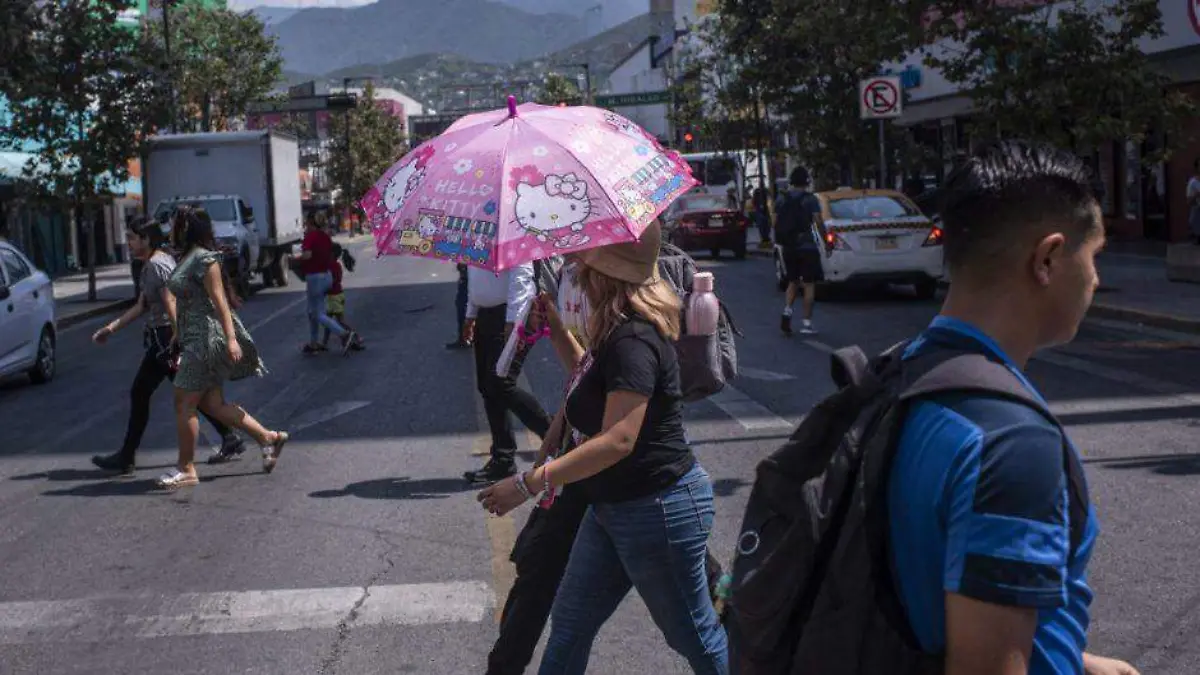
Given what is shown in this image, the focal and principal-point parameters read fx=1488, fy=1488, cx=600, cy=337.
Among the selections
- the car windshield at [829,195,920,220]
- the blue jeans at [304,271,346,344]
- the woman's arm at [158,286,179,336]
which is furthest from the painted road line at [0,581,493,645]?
the car windshield at [829,195,920,220]

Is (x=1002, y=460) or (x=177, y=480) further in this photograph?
(x=177, y=480)

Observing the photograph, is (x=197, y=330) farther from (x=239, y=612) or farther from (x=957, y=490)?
(x=957, y=490)

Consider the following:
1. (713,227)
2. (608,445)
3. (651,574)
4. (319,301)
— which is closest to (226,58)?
(713,227)

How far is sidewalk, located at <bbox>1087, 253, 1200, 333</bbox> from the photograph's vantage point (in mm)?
16359

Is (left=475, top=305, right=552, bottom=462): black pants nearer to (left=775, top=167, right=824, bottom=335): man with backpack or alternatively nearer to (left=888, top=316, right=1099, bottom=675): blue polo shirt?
(left=888, top=316, right=1099, bottom=675): blue polo shirt

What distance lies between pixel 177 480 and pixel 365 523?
183cm

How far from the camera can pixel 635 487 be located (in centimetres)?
399

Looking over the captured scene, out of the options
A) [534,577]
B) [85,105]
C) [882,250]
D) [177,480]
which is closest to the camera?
[534,577]

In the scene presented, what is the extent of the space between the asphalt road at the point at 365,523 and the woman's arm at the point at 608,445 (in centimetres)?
185

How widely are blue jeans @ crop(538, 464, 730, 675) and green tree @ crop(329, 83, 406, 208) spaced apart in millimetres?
Result: 91673

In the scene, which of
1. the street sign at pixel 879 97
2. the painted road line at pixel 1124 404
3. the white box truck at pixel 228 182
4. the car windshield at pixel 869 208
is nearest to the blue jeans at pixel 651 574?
the painted road line at pixel 1124 404

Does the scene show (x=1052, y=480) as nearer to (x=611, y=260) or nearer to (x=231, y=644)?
(x=611, y=260)

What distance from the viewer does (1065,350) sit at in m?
14.6

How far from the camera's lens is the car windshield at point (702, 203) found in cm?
3697
